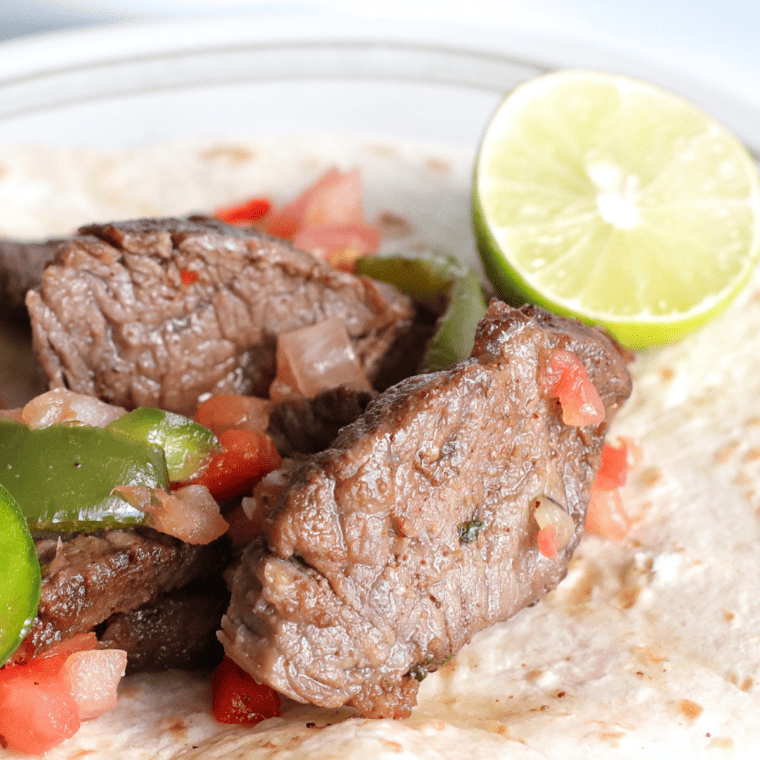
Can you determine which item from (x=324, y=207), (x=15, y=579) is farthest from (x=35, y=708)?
(x=324, y=207)

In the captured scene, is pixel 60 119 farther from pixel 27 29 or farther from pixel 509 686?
pixel 509 686

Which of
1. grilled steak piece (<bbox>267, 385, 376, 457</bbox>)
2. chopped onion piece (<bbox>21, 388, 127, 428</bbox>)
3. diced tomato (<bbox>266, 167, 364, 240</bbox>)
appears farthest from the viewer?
diced tomato (<bbox>266, 167, 364, 240</bbox>)

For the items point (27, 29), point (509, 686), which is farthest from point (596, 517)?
point (27, 29)

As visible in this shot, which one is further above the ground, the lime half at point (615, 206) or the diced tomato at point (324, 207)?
the lime half at point (615, 206)

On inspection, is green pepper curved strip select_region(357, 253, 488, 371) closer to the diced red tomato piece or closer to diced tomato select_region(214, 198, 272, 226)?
diced tomato select_region(214, 198, 272, 226)

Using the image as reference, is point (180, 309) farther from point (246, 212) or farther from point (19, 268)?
point (246, 212)

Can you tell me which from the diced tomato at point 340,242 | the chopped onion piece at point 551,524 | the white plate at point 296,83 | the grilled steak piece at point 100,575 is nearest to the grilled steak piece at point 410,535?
the chopped onion piece at point 551,524

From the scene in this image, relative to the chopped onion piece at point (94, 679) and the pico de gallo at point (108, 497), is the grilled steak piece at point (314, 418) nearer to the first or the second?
the pico de gallo at point (108, 497)

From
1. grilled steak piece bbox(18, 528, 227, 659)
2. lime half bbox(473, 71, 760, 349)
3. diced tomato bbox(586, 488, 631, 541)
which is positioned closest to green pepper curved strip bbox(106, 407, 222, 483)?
grilled steak piece bbox(18, 528, 227, 659)
